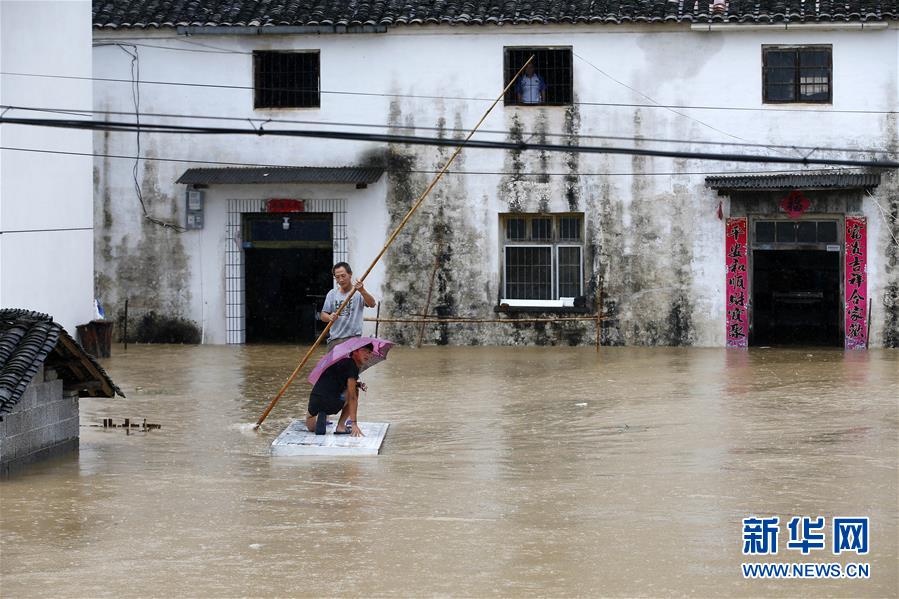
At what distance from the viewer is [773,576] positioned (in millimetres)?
7684

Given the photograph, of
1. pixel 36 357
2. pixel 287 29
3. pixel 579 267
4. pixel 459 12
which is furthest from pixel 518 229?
pixel 36 357

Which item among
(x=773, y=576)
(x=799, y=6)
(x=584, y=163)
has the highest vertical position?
(x=799, y=6)

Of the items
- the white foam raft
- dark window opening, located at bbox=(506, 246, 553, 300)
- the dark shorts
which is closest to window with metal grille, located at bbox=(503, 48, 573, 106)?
dark window opening, located at bbox=(506, 246, 553, 300)

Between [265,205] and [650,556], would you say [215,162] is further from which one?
→ [650,556]

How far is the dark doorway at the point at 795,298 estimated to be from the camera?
897 inches

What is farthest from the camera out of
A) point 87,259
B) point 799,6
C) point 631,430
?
point 799,6

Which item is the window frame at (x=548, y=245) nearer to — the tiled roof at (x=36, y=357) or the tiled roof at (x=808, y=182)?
the tiled roof at (x=808, y=182)

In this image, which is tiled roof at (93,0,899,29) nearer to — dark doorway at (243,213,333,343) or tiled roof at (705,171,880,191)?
tiled roof at (705,171,880,191)

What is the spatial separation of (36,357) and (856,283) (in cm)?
1549

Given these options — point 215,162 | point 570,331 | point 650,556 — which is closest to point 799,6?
point 570,331

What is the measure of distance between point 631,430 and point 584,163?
34.0ft

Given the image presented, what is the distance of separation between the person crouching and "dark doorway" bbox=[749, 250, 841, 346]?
12420mm

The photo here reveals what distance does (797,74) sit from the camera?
888 inches

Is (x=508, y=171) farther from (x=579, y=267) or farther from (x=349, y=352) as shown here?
(x=349, y=352)
